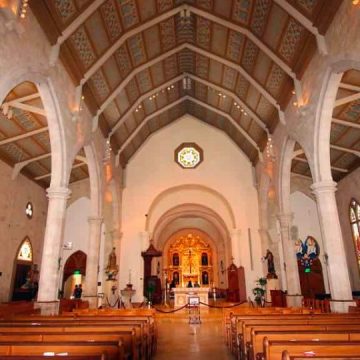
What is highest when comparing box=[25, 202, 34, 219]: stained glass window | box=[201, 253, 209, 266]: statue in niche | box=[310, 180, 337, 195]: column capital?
box=[25, 202, 34, 219]: stained glass window

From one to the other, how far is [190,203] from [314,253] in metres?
7.55

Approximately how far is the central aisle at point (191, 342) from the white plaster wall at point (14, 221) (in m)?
7.27

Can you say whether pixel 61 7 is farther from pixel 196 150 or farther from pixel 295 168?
pixel 295 168

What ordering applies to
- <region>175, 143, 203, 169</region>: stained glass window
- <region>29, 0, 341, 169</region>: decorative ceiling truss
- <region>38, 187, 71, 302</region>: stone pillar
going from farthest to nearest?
<region>175, 143, 203, 169</region>: stained glass window → <region>29, 0, 341, 169</region>: decorative ceiling truss → <region>38, 187, 71, 302</region>: stone pillar

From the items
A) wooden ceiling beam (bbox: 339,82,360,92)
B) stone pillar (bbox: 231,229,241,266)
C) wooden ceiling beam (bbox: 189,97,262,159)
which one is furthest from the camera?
stone pillar (bbox: 231,229,241,266)

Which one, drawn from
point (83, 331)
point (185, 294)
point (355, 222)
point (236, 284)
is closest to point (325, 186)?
point (83, 331)

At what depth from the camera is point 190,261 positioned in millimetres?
32906

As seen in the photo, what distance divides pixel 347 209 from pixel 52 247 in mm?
13939

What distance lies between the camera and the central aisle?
6566 millimetres

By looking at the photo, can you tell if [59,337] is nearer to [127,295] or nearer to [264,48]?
[264,48]

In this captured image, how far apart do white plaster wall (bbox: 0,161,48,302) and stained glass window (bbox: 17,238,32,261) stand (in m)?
0.28

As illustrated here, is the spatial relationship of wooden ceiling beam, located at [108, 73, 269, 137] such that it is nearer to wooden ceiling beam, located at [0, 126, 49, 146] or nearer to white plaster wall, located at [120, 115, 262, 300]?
wooden ceiling beam, located at [0, 126, 49, 146]

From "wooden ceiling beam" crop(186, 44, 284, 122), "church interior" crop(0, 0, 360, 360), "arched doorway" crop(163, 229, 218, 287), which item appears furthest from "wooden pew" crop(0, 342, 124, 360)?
"arched doorway" crop(163, 229, 218, 287)

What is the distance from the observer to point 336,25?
7.77 metres
